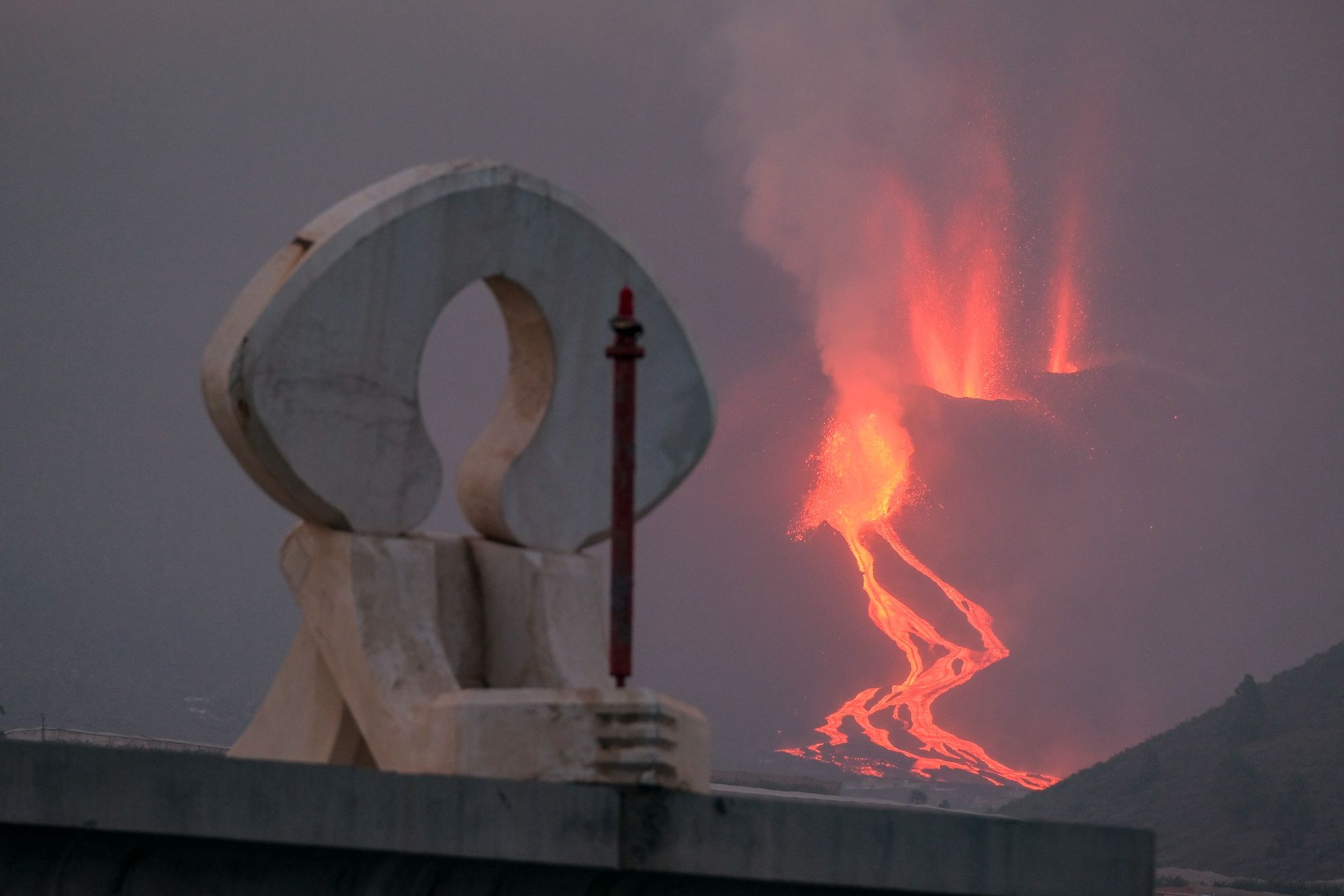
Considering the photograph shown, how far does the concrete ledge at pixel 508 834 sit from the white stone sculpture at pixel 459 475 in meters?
0.60

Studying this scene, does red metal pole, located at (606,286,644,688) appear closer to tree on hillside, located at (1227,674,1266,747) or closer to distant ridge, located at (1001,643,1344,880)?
distant ridge, located at (1001,643,1344,880)

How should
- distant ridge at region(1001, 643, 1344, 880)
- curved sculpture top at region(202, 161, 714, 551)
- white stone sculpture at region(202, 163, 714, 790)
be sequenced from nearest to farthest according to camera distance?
white stone sculpture at region(202, 163, 714, 790) < curved sculpture top at region(202, 161, 714, 551) < distant ridge at region(1001, 643, 1344, 880)

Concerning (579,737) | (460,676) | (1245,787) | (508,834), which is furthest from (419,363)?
(1245,787)

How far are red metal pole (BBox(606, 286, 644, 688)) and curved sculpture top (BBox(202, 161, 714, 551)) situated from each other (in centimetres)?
204

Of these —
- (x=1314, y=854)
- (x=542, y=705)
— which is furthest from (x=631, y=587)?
(x=1314, y=854)

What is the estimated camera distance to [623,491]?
1052 cm

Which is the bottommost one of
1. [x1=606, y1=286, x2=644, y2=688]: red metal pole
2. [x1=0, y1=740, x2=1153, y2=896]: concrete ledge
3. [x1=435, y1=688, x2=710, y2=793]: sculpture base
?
[x1=0, y1=740, x2=1153, y2=896]: concrete ledge

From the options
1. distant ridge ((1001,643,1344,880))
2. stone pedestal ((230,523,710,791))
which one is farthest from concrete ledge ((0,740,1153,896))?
distant ridge ((1001,643,1344,880))

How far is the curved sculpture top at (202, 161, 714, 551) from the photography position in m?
11.7

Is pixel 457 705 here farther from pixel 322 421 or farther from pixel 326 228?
pixel 326 228

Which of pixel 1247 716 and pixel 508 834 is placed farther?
pixel 1247 716

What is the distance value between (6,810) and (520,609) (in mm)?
→ 4201

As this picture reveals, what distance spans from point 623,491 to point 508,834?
2.10 meters

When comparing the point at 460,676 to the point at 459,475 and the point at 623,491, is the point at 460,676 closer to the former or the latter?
the point at 459,475
